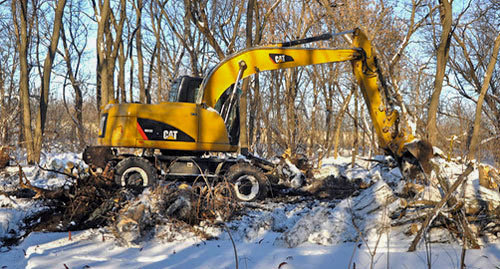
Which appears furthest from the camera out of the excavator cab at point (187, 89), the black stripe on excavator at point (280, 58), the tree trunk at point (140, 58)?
the tree trunk at point (140, 58)

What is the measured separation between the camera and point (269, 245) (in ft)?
16.8

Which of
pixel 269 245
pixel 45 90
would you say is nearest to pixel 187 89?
pixel 269 245

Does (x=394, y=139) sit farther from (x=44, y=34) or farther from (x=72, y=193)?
(x=44, y=34)

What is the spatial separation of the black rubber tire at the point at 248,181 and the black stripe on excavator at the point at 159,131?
4.08ft

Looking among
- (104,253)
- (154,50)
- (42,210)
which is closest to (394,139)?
(104,253)

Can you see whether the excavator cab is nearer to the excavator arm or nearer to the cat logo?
the excavator arm

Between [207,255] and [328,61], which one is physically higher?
[328,61]

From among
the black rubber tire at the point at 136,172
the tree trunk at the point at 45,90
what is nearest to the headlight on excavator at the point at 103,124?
the black rubber tire at the point at 136,172

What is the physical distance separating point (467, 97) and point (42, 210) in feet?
58.4

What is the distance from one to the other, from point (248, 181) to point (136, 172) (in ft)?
7.58

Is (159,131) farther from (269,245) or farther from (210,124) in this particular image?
(269,245)

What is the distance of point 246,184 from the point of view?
28.1 ft

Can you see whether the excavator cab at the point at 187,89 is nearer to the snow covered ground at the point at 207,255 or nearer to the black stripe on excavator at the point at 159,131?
the black stripe on excavator at the point at 159,131

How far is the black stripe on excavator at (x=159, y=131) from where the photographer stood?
8.52 meters
